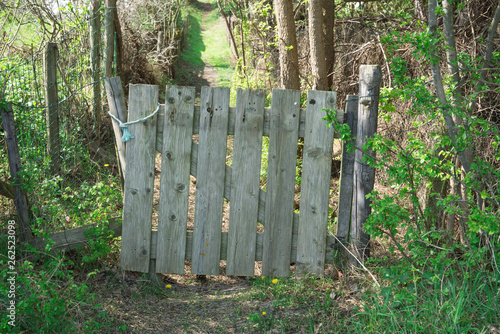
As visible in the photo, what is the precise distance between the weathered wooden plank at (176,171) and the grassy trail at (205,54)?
9.11 meters

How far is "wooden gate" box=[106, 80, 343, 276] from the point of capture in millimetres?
3766

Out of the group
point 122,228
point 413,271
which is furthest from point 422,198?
point 122,228

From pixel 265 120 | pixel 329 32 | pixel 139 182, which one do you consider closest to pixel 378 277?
pixel 265 120

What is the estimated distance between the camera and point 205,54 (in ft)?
58.4

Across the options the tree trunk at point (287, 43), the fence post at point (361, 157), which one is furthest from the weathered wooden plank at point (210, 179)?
the tree trunk at point (287, 43)

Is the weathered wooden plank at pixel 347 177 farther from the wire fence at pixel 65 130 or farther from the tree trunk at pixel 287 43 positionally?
the tree trunk at pixel 287 43

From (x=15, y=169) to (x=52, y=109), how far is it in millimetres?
1090

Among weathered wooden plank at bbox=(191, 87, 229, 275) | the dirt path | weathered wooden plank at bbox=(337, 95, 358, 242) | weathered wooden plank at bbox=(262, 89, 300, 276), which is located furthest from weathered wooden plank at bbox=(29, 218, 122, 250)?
weathered wooden plank at bbox=(337, 95, 358, 242)

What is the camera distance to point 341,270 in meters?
3.88

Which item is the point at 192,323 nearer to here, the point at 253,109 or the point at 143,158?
the point at 143,158

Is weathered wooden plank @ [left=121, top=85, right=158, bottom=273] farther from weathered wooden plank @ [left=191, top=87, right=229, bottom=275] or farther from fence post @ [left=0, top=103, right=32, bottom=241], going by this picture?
fence post @ [left=0, top=103, right=32, bottom=241]

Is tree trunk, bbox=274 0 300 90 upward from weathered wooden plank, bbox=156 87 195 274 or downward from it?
upward

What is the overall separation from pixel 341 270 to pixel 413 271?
2.59 feet

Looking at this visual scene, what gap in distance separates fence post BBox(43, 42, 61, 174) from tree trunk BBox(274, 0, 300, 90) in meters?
2.87
